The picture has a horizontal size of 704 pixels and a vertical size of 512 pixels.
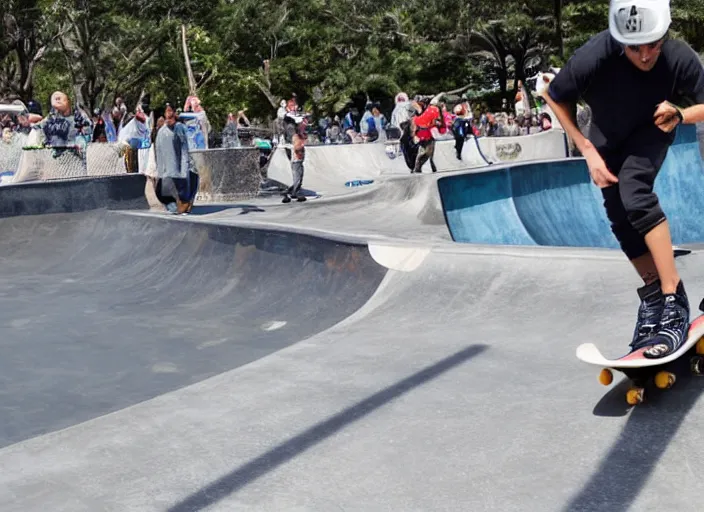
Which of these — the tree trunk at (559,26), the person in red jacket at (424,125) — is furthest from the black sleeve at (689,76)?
the tree trunk at (559,26)

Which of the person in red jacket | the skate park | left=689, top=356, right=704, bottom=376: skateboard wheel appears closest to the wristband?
left=689, top=356, right=704, bottom=376: skateboard wheel

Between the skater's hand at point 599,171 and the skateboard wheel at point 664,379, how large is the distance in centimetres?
82

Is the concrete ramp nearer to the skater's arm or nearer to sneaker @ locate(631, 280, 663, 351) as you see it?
→ sneaker @ locate(631, 280, 663, 351)

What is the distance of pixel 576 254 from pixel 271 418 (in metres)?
2.62

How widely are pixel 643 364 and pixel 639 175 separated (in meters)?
0.79

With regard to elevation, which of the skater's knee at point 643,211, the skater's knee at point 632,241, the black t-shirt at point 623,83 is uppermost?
the black t-shirt at point 623,83

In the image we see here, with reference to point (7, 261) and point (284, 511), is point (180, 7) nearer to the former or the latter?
point (7, 261)

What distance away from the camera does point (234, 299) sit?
898 centimetres

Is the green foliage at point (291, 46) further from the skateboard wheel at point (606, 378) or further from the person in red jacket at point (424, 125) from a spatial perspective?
the skateboard wheel at point (606, 378)

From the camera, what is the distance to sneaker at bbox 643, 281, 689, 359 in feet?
12.0

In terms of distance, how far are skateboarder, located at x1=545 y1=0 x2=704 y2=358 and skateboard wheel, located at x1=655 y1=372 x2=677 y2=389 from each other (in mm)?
125

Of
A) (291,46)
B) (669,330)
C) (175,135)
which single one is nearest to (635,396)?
(669,330)

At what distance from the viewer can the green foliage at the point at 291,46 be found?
40.9 metres

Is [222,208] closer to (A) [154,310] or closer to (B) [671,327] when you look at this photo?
(A) [154,310]
